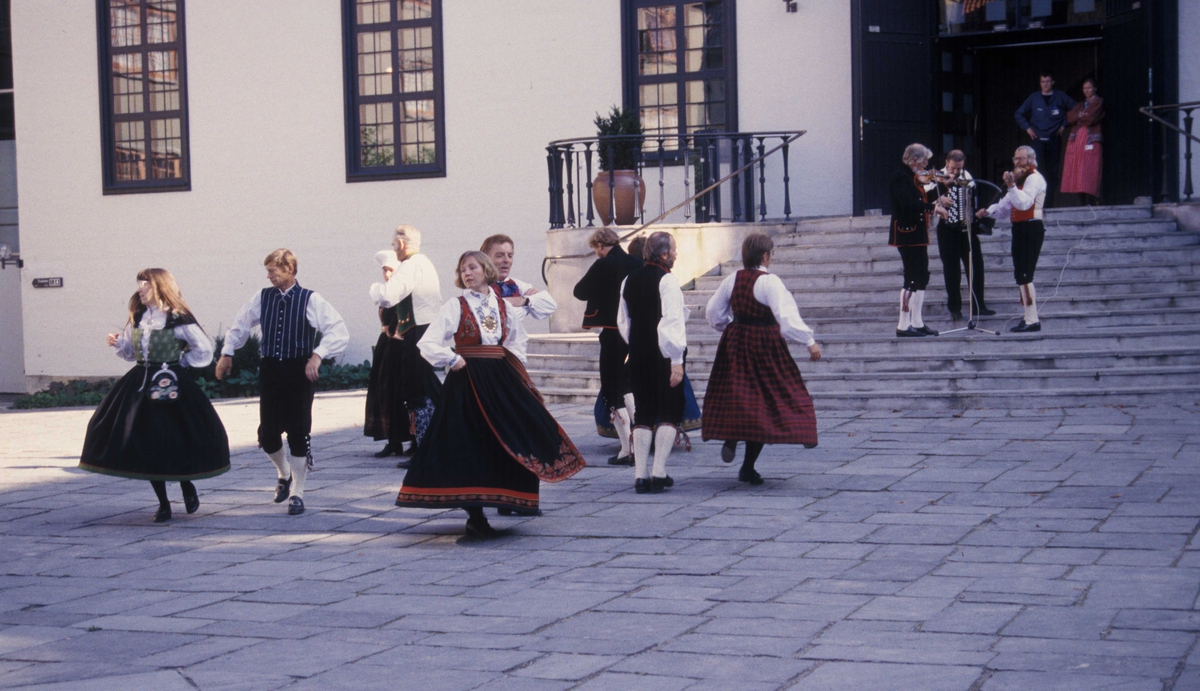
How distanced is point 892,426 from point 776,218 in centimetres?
589

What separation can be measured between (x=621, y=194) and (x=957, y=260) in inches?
152

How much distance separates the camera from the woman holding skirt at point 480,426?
6.50 meters

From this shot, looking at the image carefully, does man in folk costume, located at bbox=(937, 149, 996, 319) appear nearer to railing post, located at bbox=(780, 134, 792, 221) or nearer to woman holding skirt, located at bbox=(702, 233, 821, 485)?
railing post, located at bbox=(780, 134, 792, 221)

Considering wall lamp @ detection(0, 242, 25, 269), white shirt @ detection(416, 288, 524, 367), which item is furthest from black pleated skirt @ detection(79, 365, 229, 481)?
wall lamp @ detection(0, 242, 25, 269)

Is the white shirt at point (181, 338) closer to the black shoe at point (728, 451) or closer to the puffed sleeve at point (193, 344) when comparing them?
the puffed sleeve at point (193, 344)

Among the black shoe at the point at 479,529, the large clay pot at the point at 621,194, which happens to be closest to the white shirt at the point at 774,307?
the black shoe at the point at 479,529

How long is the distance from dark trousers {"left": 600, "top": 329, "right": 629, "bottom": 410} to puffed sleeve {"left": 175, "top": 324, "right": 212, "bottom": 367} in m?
2.57

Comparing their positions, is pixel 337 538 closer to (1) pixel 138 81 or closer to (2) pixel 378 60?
(2) pixel 378 60

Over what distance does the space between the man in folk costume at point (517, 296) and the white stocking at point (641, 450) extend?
809 mm

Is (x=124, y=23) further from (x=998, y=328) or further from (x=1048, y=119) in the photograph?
(x=998, y=328)

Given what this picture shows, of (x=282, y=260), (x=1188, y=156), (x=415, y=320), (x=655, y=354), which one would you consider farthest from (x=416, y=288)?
(x=1188, y=156)

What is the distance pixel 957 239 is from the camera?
38.9 feet

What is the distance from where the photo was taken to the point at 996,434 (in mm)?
9391

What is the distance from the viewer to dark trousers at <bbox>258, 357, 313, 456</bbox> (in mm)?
7602
